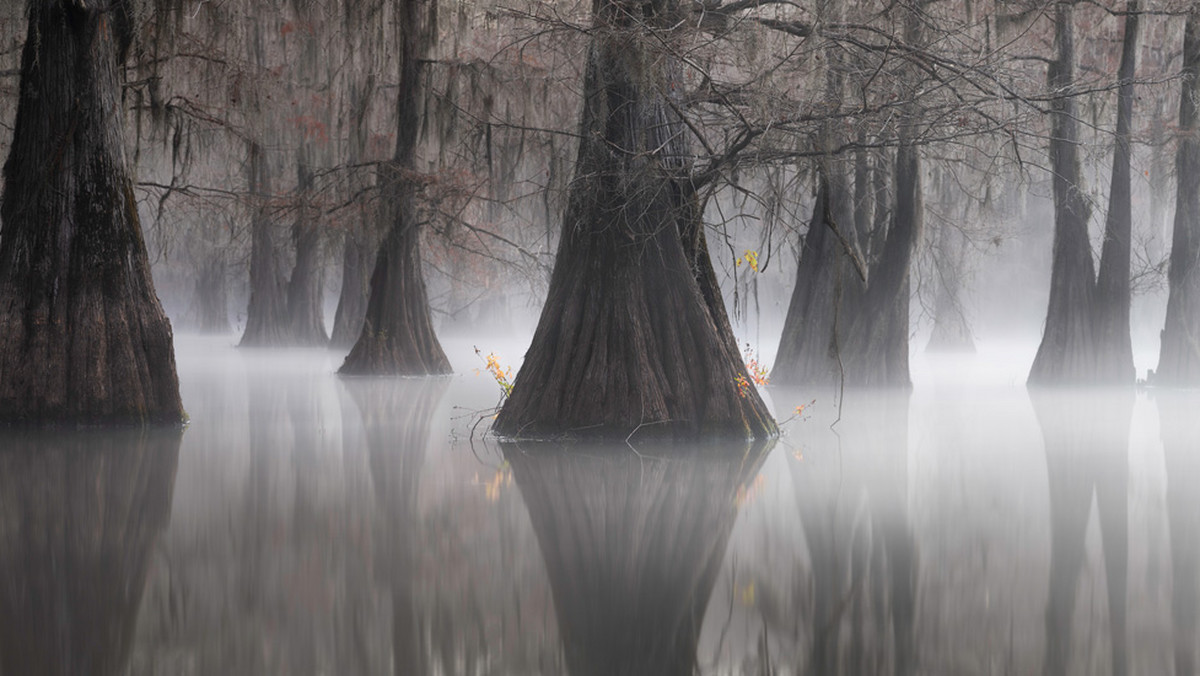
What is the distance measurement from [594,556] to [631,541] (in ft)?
1.30

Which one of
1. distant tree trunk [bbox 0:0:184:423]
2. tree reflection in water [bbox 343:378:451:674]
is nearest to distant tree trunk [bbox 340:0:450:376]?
tree reflection in water [bbox 343:378:451:674]

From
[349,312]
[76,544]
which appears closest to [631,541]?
[76,544]

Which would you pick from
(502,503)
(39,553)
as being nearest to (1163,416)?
(502,503)

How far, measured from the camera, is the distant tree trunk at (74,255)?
10.4 metres

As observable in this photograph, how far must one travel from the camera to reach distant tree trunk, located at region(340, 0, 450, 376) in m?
17.4

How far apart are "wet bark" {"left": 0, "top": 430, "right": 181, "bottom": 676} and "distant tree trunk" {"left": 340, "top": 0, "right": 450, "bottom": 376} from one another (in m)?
8.20

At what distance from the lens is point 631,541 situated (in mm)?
5891

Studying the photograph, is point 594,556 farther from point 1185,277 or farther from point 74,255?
point 1185,277

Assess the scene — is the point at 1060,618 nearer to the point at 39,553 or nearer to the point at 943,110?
the point at 39,553

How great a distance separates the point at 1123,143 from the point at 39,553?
1350 cm

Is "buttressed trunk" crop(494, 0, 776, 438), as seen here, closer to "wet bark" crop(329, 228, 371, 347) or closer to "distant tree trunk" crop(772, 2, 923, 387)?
"distant tree trunk" crop(772, 2, 923, 387)

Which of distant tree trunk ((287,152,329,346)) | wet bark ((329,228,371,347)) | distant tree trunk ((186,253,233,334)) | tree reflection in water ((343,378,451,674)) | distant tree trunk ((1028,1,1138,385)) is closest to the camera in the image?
tree reflection in water ((343,378,451,674))

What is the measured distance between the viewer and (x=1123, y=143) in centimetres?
1516

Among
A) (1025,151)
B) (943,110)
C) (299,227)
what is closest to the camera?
(943,110)
